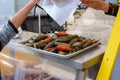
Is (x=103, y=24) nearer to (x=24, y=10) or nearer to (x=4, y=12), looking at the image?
(x=24, y=10)

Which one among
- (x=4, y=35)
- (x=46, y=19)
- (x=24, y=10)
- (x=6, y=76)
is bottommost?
(x=6, y=76)

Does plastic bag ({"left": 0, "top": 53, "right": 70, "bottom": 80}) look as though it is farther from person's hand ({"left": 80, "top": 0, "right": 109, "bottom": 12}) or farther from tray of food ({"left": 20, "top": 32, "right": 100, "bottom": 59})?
person's hand ({"left": 80, "top": 0, "right": 109, "bottom": 12})

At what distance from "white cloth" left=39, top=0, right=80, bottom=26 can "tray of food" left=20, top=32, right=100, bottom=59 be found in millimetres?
98

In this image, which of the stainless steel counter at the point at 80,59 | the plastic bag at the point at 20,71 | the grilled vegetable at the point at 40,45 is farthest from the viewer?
the plastic bag at the point at 20,71

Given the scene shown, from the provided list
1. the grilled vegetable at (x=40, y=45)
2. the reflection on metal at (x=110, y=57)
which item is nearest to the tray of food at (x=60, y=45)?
the grilled vegetable at (x=40, y=45)


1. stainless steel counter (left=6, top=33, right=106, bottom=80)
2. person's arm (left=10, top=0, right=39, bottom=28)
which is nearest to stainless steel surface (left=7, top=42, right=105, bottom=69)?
stainless steel counter (left=6, top=33, right=106, bottom=80)

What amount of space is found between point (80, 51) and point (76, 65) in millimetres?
94

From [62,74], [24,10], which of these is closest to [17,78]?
[62,74]

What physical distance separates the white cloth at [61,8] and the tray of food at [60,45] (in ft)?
0.32

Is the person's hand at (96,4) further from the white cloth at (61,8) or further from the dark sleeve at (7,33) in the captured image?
the dark sleeve at (7,33)

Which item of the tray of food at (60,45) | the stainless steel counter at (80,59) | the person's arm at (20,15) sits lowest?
the stainless steel counter at (80,59)

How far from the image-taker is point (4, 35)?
84 centimetres

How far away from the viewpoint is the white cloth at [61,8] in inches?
30.6

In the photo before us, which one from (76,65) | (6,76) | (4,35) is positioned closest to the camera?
(76,65)
